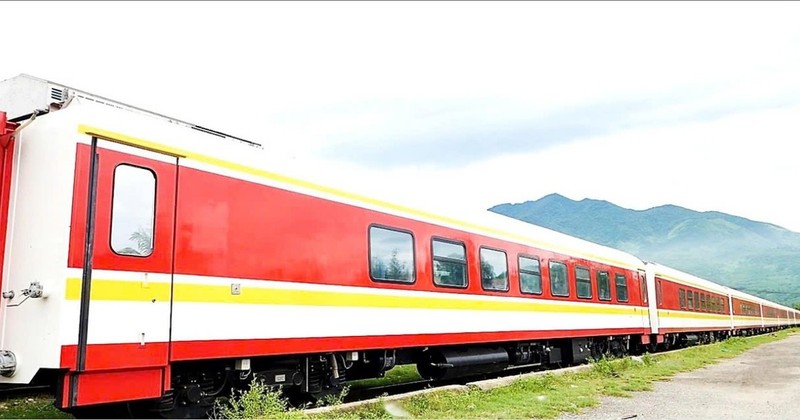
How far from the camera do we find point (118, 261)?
6039 mm

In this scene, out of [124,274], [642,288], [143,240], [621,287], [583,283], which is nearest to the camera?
[124,274]

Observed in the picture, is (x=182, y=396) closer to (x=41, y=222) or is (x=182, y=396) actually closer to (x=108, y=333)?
(x=108, y=333)

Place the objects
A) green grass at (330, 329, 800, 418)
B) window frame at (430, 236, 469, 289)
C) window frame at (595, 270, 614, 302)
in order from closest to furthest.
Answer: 1. green grass at (330, 329, 800, 418)
2. window frame at (430, 236, 469, 289)
3. window frame at (595, 270, 614, 302)

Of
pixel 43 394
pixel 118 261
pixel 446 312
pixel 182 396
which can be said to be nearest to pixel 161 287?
pixel 118 261

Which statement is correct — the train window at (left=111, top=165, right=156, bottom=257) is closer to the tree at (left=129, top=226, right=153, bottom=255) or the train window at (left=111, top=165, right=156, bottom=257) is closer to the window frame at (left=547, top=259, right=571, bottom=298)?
the tree at (left=129, top=226, right=153, bottom=255)

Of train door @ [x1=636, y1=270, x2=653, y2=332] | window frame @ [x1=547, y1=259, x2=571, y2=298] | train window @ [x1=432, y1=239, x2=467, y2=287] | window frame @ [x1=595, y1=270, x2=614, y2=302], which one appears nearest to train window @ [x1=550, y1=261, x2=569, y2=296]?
window frame @ [x1=547, y1=259, x2=571, y2=298]

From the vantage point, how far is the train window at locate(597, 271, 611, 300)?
1667cm

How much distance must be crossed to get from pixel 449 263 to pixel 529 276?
3.15 meters

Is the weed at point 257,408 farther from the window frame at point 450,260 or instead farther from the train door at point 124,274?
the window frame at point 450,260

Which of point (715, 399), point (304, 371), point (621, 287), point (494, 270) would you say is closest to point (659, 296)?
point (621, 287)

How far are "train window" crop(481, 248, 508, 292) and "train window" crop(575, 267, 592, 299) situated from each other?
3.54 meters

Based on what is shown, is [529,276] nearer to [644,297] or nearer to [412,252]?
[412,252]

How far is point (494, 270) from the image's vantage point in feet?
39.7

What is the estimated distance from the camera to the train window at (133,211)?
20.2 ft
